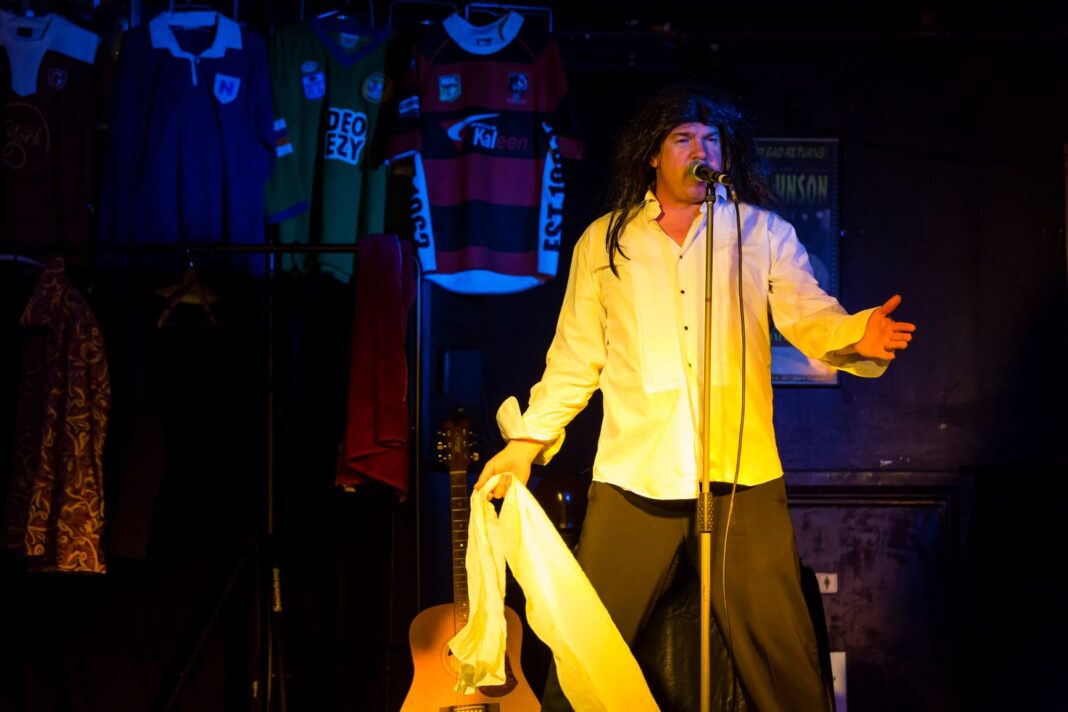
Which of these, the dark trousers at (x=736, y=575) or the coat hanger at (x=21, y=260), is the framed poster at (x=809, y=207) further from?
the coat hanger at (x=21, y=260)

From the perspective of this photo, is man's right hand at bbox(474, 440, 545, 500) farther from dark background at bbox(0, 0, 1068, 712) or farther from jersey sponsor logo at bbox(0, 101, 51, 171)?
jersey sponsor logo at bbox(0, 101, 51, 171)

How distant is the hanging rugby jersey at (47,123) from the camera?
13.6ft

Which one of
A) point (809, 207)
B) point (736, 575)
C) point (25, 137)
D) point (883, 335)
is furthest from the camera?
point (809, 207)

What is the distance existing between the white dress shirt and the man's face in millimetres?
70

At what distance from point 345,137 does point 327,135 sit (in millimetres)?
73

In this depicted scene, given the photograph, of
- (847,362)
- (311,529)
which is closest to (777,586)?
Result: (847,362)

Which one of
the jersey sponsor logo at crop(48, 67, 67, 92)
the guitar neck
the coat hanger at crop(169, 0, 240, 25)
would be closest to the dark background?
the coat hanger at crop(169, 0, 240, 25)

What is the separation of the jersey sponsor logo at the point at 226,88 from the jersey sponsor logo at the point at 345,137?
0.38 m

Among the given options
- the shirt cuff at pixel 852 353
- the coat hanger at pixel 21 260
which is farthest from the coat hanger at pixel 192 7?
the shirt cuff at pixel 852 353

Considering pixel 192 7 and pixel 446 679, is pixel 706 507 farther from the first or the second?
pixel 192 7

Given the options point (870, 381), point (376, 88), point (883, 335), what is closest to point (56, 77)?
point (376, 88)

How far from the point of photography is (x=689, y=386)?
2.88m

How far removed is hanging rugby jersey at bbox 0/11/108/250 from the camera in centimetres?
416

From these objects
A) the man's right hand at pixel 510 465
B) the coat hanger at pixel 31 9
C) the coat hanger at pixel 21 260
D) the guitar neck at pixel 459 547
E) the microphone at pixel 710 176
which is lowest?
the guitar neck at pixel 459 547
